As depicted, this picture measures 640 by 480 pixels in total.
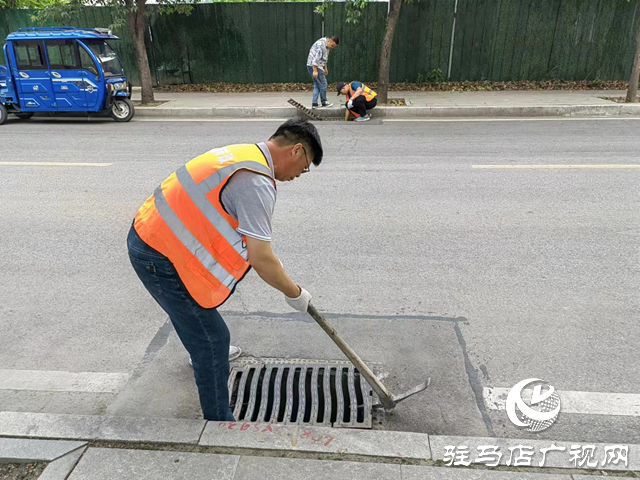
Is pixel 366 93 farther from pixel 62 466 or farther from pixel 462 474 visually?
pixel 62 466

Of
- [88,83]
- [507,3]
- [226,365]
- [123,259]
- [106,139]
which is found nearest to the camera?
[226,365]

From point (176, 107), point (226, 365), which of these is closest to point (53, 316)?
point (226, 365)

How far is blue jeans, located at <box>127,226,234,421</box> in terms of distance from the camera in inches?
83.7

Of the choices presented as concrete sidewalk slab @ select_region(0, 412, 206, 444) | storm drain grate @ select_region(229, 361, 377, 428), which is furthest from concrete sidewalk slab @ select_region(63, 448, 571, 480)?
storm drain grate @ select_region(229, 361, 377, 428)

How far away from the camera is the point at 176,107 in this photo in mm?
12055

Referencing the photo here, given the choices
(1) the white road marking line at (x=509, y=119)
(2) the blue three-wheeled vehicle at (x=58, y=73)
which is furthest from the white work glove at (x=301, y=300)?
(2) the blue three-wheeled vehicle at (x=58, y=73)

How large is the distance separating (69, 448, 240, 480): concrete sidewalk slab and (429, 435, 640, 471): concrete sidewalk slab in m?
0.98

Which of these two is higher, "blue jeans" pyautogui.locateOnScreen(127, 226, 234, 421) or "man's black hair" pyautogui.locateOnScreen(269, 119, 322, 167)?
"man's black hair" pyautogui.locateOnScreen(269, 119, 322, 167)

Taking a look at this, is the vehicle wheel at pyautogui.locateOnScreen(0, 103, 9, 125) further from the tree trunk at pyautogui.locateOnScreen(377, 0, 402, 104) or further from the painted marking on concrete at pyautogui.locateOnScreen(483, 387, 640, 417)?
the painted marking on concrete at pyautogui.locateOnScreen(483, 387, 640, 417)

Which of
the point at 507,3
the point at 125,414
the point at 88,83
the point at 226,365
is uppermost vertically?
the point at 507,3

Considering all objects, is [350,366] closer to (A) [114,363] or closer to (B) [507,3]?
(A) [114,363]

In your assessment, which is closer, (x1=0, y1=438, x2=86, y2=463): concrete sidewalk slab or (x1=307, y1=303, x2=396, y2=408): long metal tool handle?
(x1=0, y1=438, x2=86, y2=463): concrete sidewalk slab

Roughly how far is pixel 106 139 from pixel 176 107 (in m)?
3.21

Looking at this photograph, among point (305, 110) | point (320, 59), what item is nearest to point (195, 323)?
point (305, 110)
